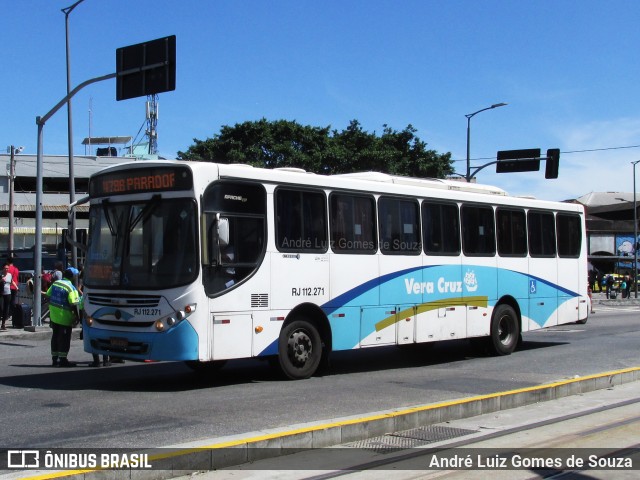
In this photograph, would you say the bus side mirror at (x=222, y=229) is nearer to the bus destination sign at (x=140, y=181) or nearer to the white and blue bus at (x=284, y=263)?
the white and blue bus at (x=284, y=263)

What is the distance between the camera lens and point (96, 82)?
18.1 metres

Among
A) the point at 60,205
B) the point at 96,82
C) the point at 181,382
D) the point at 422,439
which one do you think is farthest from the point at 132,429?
the point at 60,205

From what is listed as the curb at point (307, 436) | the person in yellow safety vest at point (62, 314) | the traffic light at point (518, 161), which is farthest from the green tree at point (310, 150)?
the curb at point (307, 436)

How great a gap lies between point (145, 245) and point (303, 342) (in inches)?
113

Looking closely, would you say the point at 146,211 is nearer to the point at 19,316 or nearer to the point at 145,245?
the point at 145,245

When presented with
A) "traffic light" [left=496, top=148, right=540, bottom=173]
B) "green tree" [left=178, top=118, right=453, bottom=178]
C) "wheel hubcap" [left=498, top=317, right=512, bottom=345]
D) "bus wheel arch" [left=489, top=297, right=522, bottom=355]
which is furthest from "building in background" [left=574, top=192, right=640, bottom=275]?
"wheel hubcap" [left=498, top=317, right=512, bottom=345]

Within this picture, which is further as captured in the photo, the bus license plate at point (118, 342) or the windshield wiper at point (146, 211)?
the windshield wiper at point (146, 211)

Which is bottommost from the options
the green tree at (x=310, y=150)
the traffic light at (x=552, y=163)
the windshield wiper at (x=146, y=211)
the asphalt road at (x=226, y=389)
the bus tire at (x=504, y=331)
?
the asphalt road at (x=226, y=389)

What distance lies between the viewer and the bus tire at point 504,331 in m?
15.4

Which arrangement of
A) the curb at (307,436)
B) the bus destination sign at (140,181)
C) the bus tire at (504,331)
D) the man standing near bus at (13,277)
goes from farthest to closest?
the man standing near bus at (13,277), the bus tire at (504,331), the bus destination sign at (140,181), the curb at (307,436)

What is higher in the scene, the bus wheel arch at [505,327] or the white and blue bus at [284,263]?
the white and blue bus at [284,263]

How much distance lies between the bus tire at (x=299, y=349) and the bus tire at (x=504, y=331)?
15.8 ft

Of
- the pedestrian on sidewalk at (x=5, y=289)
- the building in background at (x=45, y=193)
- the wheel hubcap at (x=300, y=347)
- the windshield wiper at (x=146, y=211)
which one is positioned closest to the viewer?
the windshield wiper at (x=146, y=211)

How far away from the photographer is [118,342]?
34.6 ft
